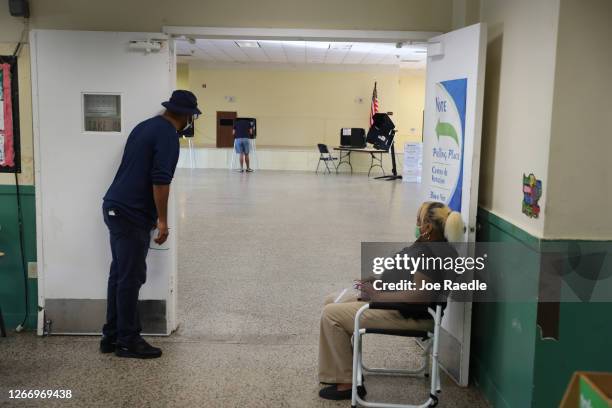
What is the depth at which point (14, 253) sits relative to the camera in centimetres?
402

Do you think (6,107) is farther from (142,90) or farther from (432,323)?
(432,323)

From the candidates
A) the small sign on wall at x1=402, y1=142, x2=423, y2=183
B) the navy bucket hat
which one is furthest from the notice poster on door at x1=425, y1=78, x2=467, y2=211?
the small sign on wall at x1=402, y1=142, x2=423, y2=183

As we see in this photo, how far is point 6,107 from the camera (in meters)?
3.84

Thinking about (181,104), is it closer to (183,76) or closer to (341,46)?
(341,46)

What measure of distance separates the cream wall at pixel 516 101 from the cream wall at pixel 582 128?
4 cm

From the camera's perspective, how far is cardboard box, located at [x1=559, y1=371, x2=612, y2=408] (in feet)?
4.79

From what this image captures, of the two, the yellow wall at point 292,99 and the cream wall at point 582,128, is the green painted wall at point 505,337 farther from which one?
the yellow wall at point 292,99

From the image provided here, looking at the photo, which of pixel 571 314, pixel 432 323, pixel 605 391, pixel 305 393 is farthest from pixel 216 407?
pixel 605 391

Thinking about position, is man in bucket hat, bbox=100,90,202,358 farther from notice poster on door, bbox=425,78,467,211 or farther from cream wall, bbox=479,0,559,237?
cream wall, bbox=479,0,559,237

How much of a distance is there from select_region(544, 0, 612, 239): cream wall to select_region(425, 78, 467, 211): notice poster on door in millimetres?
851

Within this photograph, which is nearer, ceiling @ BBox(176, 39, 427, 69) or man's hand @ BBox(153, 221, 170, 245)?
man's hand @ BBox(153, 221, 170, 245)

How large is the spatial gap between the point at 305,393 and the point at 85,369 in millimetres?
1279

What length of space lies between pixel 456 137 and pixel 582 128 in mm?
979

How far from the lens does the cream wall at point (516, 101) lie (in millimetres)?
2465
